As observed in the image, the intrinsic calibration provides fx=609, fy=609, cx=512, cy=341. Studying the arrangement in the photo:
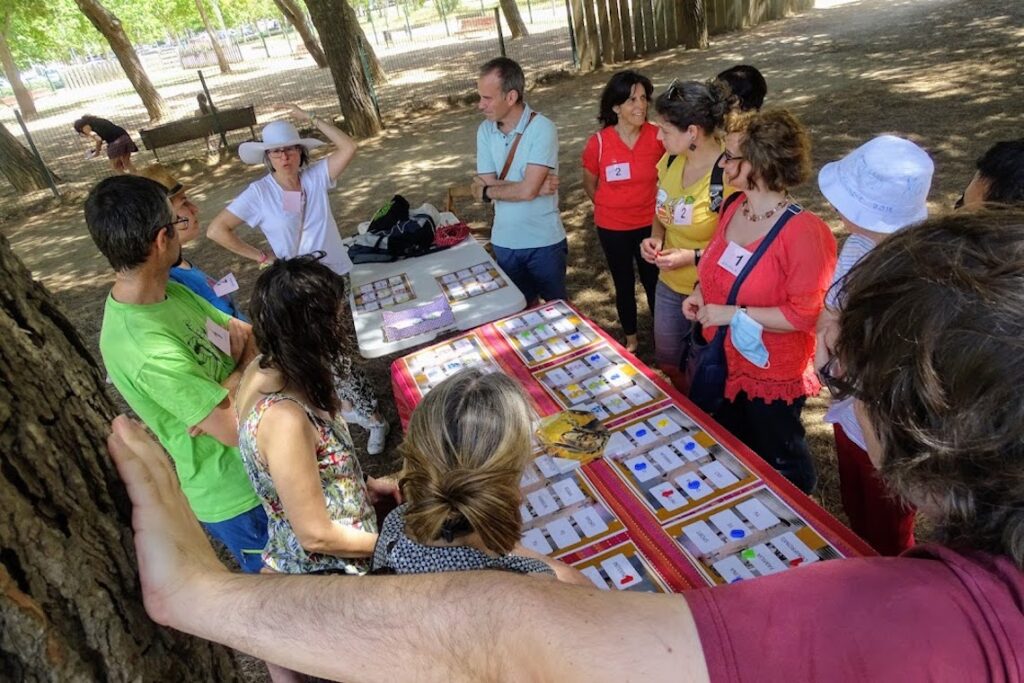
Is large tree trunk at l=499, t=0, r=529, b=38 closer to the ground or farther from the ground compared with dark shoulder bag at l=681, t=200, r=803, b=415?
farther from the ground

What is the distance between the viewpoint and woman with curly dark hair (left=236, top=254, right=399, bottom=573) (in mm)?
1530

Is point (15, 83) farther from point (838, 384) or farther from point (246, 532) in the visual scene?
point (838, 384)

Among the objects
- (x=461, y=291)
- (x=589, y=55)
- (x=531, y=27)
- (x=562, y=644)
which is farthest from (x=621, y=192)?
(x=531, y=27)

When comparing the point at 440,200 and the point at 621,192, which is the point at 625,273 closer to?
the point at 621,192

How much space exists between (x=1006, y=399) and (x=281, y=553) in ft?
5.56

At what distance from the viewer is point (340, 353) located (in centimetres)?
184

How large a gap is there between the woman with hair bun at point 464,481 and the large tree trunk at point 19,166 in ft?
40.5

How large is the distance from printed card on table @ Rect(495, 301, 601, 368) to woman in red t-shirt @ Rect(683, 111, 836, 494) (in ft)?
1.57

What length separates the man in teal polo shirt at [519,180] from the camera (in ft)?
10.3

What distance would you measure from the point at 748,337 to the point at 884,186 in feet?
2.04

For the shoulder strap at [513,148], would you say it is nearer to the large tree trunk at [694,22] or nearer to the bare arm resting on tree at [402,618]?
the bare arm resting on tree at [402,618]

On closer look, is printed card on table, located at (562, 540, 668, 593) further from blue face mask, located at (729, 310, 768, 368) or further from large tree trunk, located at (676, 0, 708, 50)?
large tree trunk, located at (676, 0, 708, 50)

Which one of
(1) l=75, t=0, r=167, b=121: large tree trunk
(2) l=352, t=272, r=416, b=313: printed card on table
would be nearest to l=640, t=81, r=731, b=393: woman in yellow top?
(2) l=352, t=272, r=416, b=313: printed card on table

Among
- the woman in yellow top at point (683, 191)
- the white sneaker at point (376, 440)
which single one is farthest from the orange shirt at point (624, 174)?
the white sneaker at point (376, 440)
